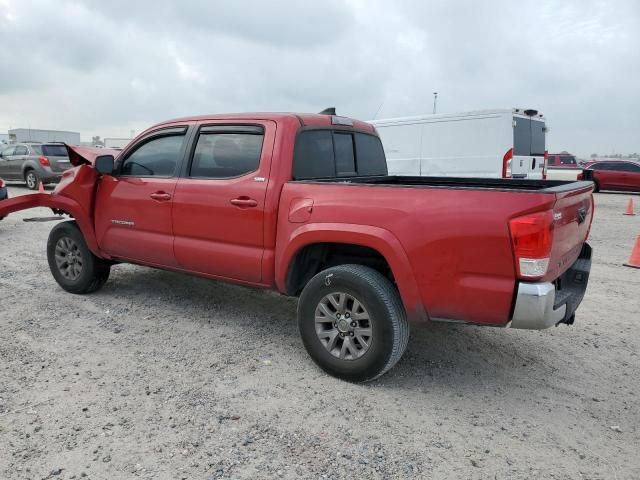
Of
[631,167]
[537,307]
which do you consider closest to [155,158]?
[537,307]

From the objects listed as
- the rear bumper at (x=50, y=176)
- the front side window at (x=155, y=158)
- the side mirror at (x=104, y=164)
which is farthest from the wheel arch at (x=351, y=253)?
the rear bumper at (x=50, y=176)

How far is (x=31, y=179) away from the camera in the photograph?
16062 mm

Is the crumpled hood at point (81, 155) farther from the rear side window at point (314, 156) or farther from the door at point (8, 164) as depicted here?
the door at point (8, 164)

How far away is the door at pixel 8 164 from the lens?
1666cm

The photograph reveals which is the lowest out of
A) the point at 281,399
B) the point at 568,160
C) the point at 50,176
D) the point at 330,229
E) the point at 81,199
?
the point at 281,399

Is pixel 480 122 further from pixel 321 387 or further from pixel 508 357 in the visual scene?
pixel 321 387

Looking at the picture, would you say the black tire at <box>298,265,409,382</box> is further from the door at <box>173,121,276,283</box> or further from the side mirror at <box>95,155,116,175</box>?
the side mirror at <box>95,155,116,175</box>

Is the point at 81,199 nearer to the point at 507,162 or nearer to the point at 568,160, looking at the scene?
the point at 507,162

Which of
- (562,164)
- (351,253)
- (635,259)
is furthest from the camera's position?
(562,164)

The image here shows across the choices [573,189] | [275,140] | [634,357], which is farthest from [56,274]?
[634,357]

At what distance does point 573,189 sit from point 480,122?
28.2 ft

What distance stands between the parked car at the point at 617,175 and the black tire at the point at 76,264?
18.0 m

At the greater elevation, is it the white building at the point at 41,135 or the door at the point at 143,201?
the white building at the point at 41,135

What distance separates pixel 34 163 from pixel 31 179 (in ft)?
2.00
